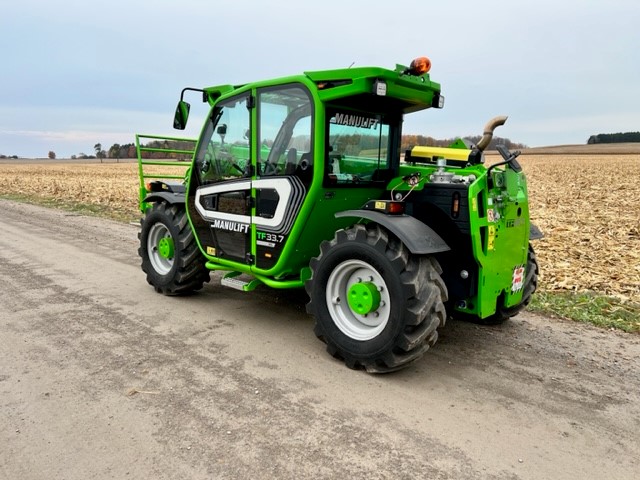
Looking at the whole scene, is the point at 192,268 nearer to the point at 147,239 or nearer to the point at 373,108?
Result: the point at 147,239

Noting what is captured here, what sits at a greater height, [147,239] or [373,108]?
[373,108]

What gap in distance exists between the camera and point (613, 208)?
41.7 ft

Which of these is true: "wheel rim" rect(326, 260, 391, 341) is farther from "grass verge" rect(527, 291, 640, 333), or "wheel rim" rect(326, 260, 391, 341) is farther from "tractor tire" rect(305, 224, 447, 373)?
"grass verge" rect(527, 291, 640, 333)

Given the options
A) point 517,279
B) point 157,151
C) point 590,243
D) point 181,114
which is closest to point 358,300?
point 517,279

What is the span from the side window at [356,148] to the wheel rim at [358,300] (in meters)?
0.81

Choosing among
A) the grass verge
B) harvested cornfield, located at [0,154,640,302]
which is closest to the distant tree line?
harvested cornfield, located at [0,154,640,302]

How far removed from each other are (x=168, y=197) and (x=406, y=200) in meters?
2.95

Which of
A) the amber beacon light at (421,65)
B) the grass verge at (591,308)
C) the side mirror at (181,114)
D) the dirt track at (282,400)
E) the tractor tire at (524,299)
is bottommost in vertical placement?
the dirt track at (282,400)

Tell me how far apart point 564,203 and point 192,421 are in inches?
526

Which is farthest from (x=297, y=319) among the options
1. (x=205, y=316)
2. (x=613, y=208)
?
(x=613, y=208)

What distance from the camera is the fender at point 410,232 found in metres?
3.68

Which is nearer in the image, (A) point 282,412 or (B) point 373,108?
(A) point 282,412

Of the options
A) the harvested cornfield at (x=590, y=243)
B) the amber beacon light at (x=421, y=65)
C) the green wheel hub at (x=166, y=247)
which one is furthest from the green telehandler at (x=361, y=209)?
the harvested cornfield at (x=590, y=243)

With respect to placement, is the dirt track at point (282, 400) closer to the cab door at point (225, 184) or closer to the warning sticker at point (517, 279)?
the warning sticker at point (517, 279)
